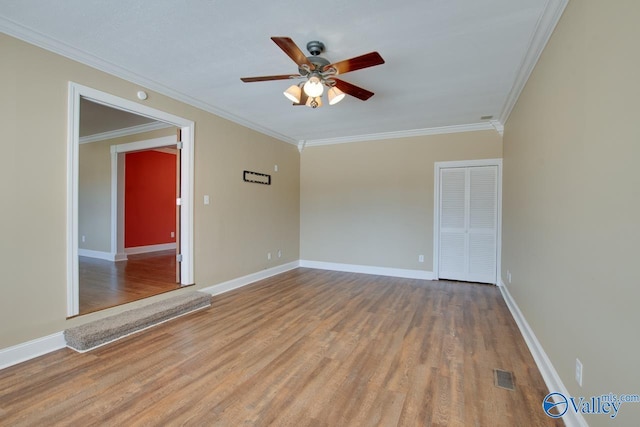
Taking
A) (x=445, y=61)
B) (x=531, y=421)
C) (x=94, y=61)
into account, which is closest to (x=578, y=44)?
(x=445, y=61)

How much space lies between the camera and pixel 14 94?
2.30m

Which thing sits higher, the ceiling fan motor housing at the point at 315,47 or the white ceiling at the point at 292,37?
the white ceiling at the point at 292,37

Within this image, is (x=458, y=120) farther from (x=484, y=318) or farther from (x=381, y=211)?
(x=484, y=318)

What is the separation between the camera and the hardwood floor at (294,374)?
1751mm

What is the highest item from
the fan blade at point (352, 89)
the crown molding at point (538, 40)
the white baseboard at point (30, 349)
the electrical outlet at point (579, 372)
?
the crown molding at point (538, 40)

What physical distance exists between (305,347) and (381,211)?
334 centimetres

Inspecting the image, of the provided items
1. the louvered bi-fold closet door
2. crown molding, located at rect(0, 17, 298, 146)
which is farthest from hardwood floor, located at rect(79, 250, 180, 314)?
the louvered bi-fold closet door

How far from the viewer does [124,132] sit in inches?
218

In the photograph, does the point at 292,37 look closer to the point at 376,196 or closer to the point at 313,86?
the point at 313,86

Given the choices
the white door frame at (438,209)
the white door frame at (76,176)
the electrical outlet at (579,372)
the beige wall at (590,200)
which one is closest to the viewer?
the beige wall at (590,200)

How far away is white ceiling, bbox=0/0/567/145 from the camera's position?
2061 millimetres

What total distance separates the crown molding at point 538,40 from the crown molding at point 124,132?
4.75 meters

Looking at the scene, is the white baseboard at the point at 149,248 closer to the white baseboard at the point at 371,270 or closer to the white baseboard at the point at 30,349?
the white baseboard at the point at 371,270

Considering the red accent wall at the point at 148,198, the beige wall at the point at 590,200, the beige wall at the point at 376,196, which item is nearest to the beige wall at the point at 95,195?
the red accent wall at the point at 148,198
